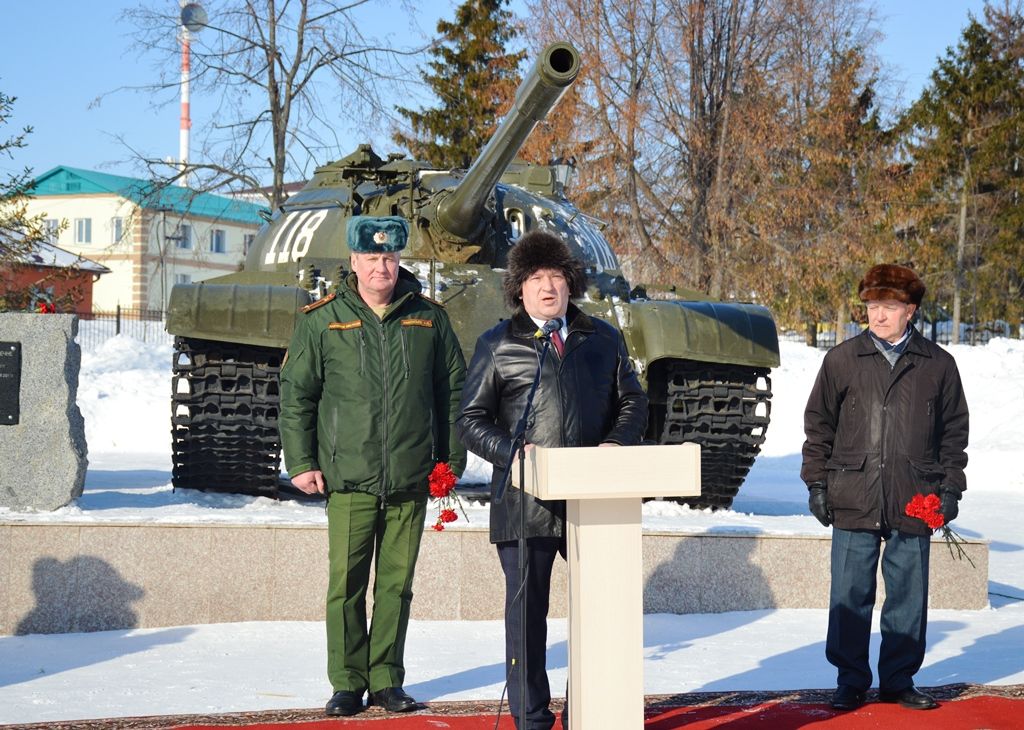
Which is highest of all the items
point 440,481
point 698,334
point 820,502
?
point 698,334

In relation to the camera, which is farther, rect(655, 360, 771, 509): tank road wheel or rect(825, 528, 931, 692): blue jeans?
rect(655, 360, 771, 509): tank road wheel

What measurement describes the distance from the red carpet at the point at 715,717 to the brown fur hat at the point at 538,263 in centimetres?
162

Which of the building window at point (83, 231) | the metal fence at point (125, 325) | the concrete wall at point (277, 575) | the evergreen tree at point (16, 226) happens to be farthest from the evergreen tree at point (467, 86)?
the building window at point (83, 231)

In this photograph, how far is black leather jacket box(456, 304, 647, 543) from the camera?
4.39 meters

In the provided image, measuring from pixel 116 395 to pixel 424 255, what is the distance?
10.6m

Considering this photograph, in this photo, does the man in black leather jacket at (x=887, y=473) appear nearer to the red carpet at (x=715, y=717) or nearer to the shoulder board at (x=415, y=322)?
the red carpet at (x=715, y=717)

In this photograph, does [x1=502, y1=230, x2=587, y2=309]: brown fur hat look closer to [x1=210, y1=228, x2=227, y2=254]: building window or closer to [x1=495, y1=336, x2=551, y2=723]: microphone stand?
[x1=495, y1=336, x2=551, y2=723]: microphone stand

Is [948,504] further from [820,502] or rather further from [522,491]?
[522,491]

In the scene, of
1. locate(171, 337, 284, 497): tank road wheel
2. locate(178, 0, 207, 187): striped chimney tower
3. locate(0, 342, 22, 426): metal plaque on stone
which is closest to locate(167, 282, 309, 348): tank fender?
locate(171, 337, 284, 497): tank road wheel

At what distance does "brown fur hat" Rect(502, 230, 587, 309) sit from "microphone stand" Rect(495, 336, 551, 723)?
0.25m

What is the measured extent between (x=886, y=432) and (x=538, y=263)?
1735 mm

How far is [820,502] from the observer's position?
17.5 feet

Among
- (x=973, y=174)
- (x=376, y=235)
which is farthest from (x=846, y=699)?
(x=973, y=174)

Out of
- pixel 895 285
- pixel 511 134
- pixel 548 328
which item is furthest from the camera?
pixel 511 134
